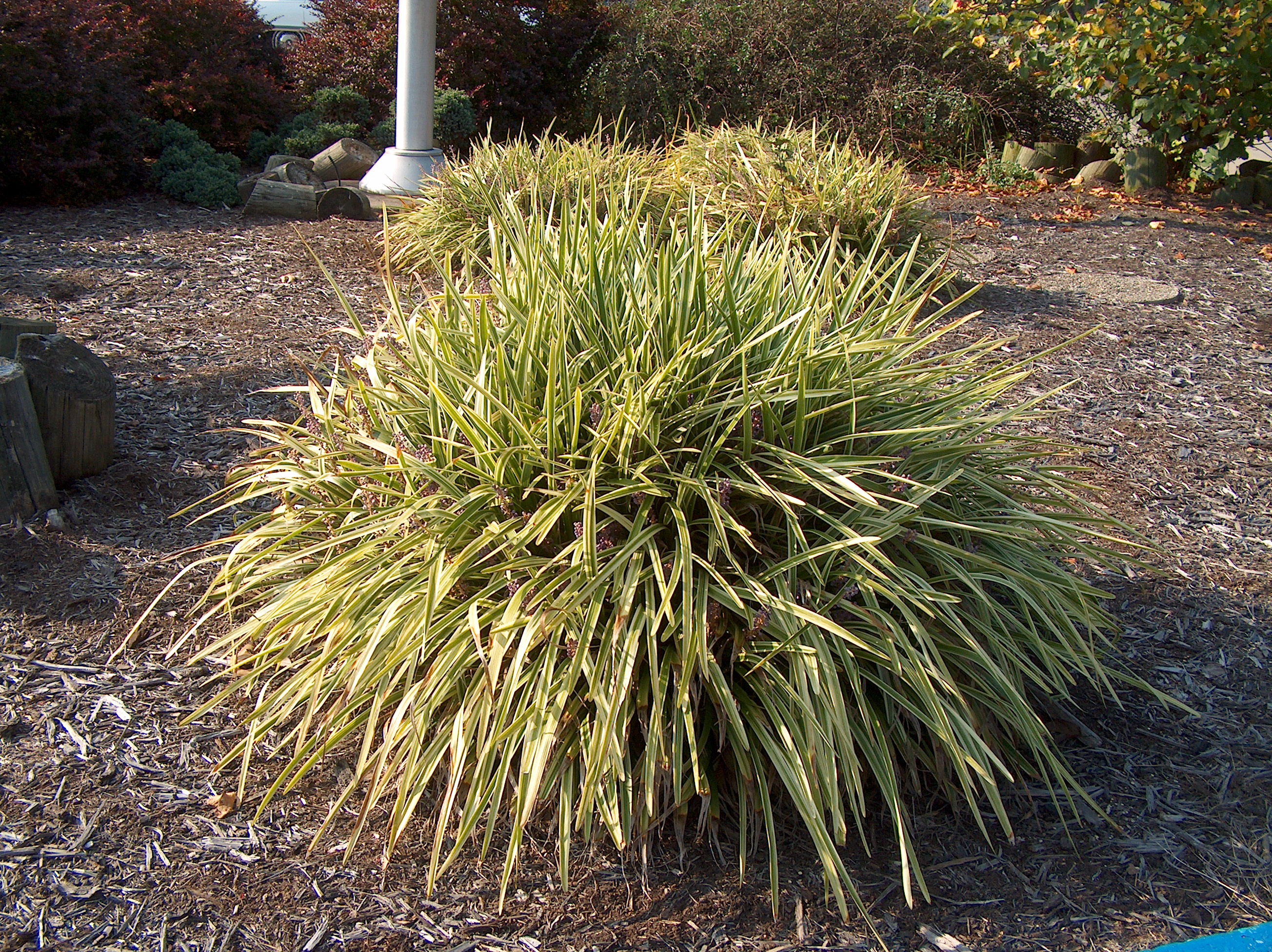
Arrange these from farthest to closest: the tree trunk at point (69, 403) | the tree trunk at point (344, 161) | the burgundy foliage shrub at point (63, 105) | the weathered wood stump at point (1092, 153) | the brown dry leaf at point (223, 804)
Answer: the weathered wood stump at point (1092, 153) < the tree trunk at point (344, 161) < the burgundy foliage shrub at point (63, 105) < the tree trunk at point (69, 403) < the brown dry leaf at point (223, 804)

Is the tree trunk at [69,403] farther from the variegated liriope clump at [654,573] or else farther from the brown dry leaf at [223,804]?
the brown dry leaf at [223,804]

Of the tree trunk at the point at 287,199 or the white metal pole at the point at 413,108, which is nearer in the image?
the tree trunk at the point at 287,199

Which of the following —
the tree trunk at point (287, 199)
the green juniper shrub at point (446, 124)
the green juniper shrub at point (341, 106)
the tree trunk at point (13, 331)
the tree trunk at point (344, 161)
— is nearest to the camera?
the tree trunk at point (13, 331)

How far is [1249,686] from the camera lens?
289 cm

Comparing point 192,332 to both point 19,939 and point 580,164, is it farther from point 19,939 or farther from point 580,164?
point 19,939

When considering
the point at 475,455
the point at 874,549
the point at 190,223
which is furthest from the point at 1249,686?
the point at 190,223

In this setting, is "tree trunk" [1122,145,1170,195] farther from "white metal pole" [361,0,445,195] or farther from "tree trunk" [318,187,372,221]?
"tree trunk" [318,187,372,221]

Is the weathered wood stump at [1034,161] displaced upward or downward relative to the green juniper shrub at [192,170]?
upward

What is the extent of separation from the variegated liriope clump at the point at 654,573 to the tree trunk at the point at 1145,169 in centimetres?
792

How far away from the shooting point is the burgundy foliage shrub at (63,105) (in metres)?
6.98

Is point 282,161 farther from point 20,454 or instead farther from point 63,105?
point 20,454

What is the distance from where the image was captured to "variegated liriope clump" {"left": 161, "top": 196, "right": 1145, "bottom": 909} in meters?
2.12

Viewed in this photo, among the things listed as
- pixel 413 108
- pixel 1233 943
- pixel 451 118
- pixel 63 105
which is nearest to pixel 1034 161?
pixel 451 118

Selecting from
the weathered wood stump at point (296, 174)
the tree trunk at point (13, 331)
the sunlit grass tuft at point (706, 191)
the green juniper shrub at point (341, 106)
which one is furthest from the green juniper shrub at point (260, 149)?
the tree trunk at point (13, 331)
